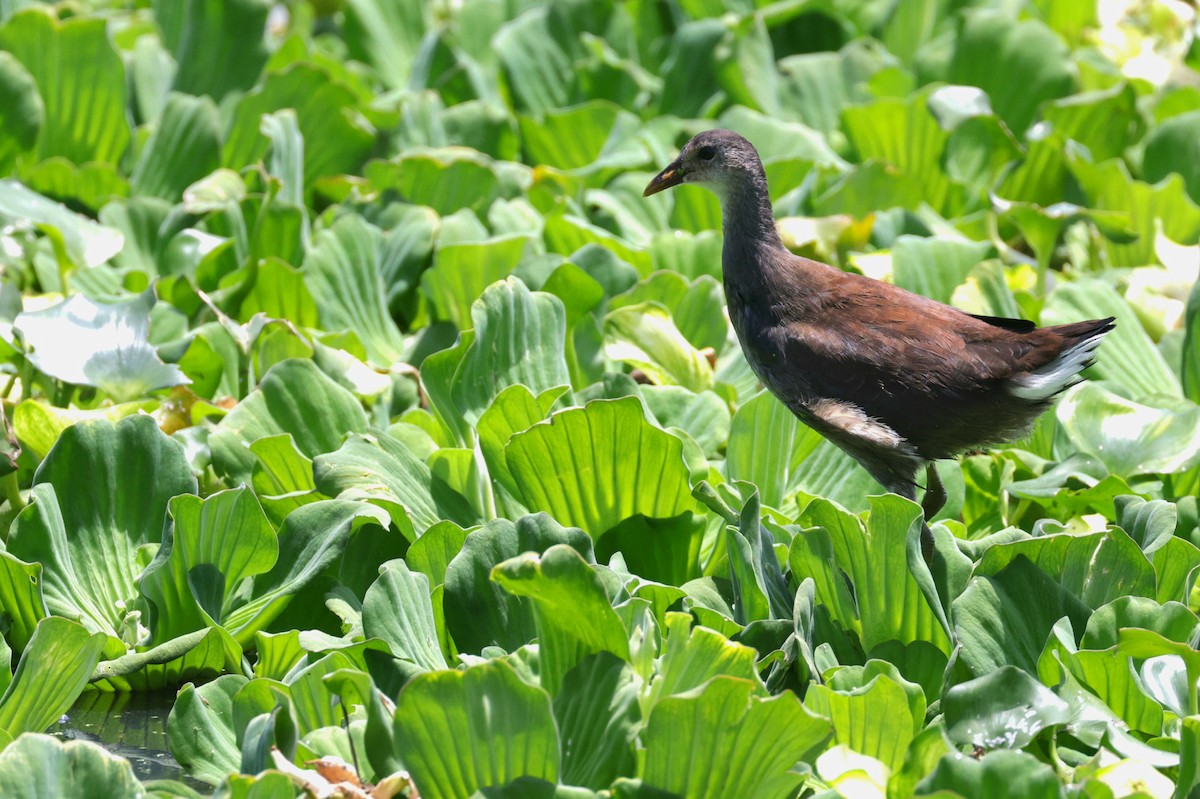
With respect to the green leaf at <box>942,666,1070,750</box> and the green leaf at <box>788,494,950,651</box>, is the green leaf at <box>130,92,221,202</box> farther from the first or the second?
the green leaf at <box>942,666,1070,750</box>

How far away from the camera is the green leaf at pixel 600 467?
2.34m

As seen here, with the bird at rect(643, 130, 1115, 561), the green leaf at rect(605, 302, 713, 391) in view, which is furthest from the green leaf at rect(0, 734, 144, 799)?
the green leaf at rect(605, 302, 713, 391)

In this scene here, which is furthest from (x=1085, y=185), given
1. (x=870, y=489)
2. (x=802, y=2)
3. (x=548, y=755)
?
(x=548, y=755)

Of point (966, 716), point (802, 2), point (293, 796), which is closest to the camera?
point (293, 796)

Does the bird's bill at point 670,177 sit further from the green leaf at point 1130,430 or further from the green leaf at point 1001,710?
the green leaf at point 1001,710

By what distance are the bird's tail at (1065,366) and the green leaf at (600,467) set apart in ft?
2.23

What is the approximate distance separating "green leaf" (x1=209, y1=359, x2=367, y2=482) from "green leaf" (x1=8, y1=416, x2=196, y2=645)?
258 mm

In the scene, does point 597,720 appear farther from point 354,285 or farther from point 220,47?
point 220,47

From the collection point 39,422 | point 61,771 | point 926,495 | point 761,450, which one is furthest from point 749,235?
point 61,771

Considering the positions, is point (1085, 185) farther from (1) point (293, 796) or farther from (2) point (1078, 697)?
(1) point (293, 796)

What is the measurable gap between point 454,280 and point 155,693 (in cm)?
136

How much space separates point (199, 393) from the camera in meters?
3.09

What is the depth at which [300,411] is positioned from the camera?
8.95ft

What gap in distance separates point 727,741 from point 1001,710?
1.39ft
